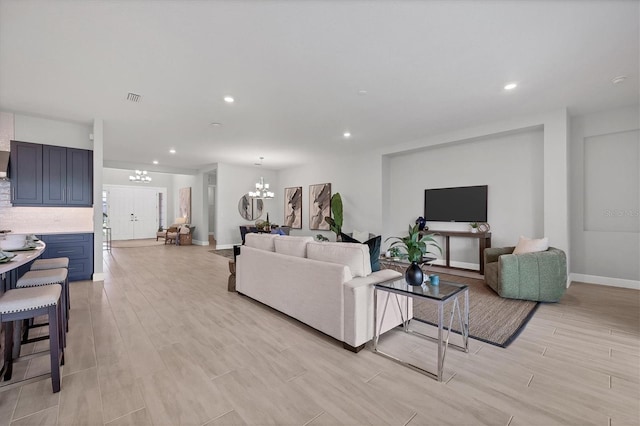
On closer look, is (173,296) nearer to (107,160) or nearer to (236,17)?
(236,17)

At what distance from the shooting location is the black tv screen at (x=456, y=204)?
18.4 ft

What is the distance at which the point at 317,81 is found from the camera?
343 centimetres

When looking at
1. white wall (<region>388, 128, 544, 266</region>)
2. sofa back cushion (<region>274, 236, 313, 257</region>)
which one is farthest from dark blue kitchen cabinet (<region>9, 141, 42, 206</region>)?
white wall (<region>388, 128, 544, 266</region>)

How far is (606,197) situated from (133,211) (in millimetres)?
14358

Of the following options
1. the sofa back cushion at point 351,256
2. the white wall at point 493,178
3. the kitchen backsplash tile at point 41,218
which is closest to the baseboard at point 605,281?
the white wall at point 493,178

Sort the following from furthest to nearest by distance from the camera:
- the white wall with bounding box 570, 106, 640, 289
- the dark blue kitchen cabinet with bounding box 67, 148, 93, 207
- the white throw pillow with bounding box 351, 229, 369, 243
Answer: the white throw pillow with bounding box 351, 229, 369, 243 → the dark blue kitchen cabinet with bounding box 67, 148, 93, 207 → the white wall with bounding box 570, 106, 640, 289

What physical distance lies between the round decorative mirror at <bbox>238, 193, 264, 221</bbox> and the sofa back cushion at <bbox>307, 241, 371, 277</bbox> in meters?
7.40

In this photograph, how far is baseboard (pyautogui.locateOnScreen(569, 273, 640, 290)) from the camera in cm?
435

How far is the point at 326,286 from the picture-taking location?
2.59 meters

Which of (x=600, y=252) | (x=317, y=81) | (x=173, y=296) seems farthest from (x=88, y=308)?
(x=600, y=252)

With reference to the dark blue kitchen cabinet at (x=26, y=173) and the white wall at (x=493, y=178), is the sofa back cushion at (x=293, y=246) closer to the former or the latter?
the white wall at (x=493, y=178)

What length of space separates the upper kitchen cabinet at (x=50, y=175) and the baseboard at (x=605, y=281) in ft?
28.6

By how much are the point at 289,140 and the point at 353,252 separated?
14.1 ft

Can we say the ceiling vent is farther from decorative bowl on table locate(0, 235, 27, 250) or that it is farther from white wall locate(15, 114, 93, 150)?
decorative bowl on table locate(0, 235, 27, 250)
